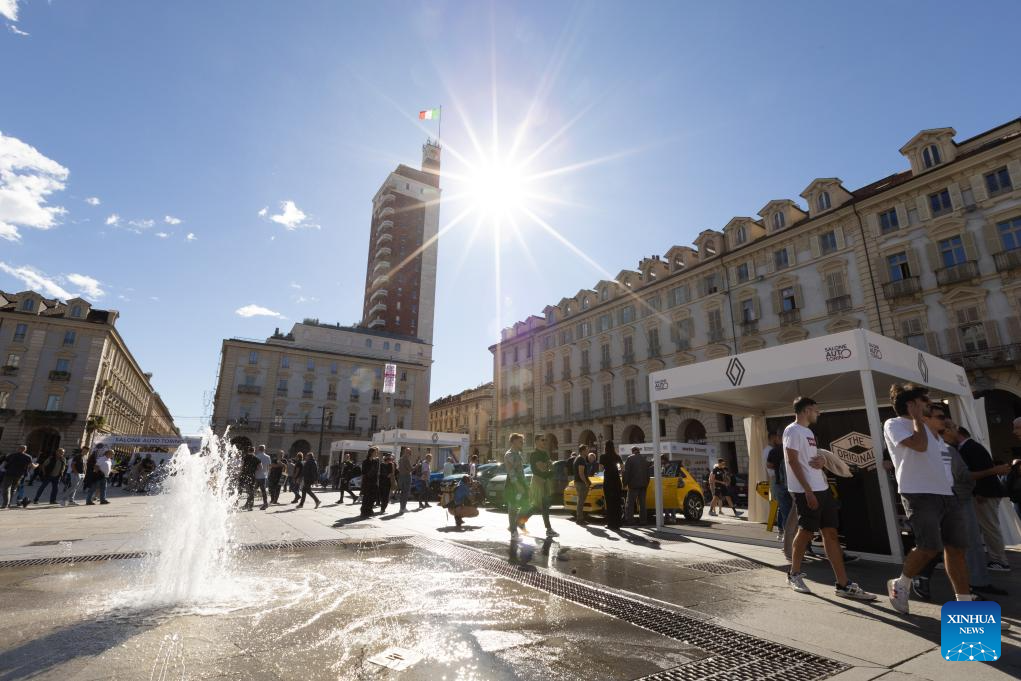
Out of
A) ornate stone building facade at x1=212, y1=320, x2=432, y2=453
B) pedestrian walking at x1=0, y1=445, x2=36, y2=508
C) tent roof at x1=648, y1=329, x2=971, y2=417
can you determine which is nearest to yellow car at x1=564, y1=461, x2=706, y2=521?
tent roof at x1=648, y1=329, x2=971, y2=417

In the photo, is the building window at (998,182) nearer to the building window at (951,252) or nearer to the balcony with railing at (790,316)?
the building window at (951,252)

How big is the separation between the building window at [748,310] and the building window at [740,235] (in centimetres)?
452

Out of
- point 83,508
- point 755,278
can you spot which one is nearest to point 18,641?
point 83,508

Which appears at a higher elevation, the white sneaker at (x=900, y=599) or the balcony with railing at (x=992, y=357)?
the balcony with railing at (x=992, y=357)

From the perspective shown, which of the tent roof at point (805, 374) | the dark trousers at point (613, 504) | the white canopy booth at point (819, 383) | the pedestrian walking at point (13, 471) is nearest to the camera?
the white canopy booth at point (819, 383)

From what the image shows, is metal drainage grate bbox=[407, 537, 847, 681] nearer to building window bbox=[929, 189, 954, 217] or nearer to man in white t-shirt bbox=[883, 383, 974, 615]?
man in white t-shirt bbox=[883, 383, 974, 615]

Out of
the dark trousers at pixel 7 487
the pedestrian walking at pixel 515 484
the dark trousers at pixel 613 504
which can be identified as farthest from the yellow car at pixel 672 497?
the dark trousers at pixel 7 487

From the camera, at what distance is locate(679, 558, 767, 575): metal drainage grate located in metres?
5.76

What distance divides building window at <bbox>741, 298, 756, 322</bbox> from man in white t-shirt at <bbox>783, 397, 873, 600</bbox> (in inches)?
1166

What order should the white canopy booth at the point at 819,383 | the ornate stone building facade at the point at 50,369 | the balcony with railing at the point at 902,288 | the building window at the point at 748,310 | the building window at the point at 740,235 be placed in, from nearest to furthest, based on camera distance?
the white canopy booth at the point at 819,383
the balcony with railing at the point at 902,288
the building window at the point at 748,310
the building window at the point at 740,235
the ornate stone building facade at the point at 50,369

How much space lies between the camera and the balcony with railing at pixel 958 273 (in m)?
23.3

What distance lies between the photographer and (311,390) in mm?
54531

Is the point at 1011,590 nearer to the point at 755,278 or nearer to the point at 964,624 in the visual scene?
the point at 964,624

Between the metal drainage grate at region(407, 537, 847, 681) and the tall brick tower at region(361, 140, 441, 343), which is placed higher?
the tall brick tower at region(361, 140, 441, 343)
